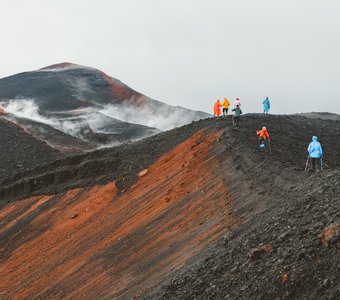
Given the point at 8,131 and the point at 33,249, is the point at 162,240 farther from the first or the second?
the point at 8,131

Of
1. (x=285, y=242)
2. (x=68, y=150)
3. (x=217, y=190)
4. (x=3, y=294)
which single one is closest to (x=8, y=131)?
(x=68, y=150)

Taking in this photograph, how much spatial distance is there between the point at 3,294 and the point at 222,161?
8.03m

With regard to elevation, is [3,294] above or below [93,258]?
below

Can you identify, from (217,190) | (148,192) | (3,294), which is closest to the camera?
(217,190)

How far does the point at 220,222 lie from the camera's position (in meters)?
11.9

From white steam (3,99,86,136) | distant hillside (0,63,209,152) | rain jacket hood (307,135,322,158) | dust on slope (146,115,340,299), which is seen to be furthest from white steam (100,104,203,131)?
dust on slope (146,115,340,299)

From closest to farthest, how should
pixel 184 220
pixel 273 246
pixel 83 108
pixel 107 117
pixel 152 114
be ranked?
1. pixel 273 246
2. pixel 184 220
3. pixel 107 117
4. pixel 83 108
5. pixel 152 114

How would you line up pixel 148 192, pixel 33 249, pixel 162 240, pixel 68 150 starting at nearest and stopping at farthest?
pixel 162 240
pixel 148 192
pixel 33 249
pixel 68 150

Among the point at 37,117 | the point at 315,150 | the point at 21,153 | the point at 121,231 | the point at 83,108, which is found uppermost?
the point at 83,108

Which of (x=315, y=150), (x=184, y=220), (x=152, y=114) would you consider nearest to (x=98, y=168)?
(x=184, y=220)

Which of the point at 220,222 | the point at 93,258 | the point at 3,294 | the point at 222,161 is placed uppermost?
the point at 222,161

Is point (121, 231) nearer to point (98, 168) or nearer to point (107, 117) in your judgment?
point (98, 168)

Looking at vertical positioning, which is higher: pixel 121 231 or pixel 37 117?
pixel 37 117

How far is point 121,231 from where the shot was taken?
15734mm
